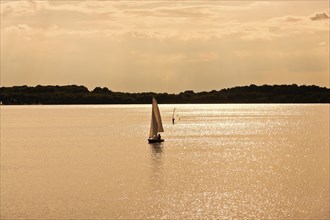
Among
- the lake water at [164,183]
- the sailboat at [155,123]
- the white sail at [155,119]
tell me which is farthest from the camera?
the sailboat at [155,123]

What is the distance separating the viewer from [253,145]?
398 ft

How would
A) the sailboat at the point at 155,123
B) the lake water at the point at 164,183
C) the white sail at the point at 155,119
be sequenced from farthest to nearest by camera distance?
the sailboat at the point at 155,123 → the white sail at the point at 155,119 → the lake water at the point at 164,183

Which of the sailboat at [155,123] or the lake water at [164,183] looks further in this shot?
the sailboat at [155,123]

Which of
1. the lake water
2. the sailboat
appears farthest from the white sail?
the lake water

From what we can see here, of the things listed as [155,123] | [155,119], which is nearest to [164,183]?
[155,119]

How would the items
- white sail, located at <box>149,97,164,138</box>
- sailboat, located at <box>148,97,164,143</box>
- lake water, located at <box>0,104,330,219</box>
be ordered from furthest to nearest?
sailboat, located at <box>148,97,164,143</box>
white sail, located at <box>149,97,164,138</box>
lake water, located at <box>0,104,330,219</box>

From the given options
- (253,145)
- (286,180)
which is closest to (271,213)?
(286,180)

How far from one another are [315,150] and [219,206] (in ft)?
200

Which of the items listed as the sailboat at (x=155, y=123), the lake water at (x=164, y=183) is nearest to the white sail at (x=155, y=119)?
the sailboat at (x=155, y=123)

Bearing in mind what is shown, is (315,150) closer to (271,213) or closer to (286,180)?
(286,180)

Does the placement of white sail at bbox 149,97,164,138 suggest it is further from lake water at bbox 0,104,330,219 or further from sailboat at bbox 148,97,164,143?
lake water at bbox 0,104,330,219

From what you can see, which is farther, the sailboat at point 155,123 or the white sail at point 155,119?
the sailboat at point 155,123

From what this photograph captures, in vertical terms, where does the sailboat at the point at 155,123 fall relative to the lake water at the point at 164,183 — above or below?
above

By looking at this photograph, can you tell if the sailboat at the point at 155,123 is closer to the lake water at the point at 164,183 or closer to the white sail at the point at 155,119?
the white sail at the point at 155,119
